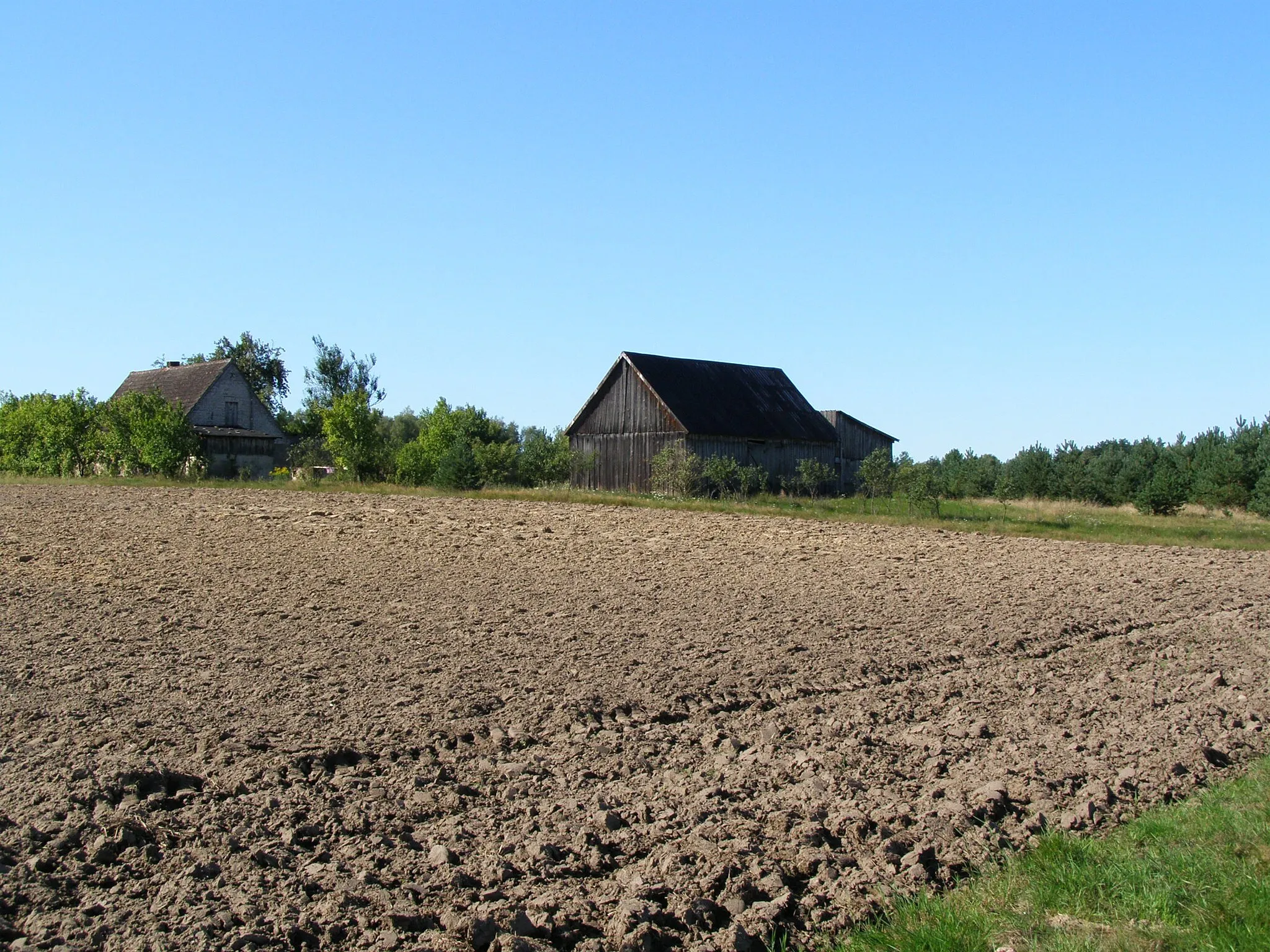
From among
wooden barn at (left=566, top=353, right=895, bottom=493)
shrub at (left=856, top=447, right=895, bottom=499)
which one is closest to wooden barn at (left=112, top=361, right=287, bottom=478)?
wooden barn at (left=566, top=353, right=895, bottom=493)

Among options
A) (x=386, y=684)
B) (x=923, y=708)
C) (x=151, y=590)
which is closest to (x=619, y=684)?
(x=386, y=684)

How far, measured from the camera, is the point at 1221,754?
7.38m

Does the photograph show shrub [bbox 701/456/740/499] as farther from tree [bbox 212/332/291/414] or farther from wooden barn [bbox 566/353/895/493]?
tree [bbox 212/332/291/414]

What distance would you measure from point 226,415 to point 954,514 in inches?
1450

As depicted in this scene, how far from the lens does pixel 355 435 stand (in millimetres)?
43000

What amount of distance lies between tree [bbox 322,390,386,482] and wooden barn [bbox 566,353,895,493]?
8.26 m

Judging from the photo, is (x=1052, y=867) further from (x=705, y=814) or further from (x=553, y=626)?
(x=553, y=626)

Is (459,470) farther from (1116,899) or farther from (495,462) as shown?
(1116,899)

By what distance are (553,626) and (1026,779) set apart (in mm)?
6226

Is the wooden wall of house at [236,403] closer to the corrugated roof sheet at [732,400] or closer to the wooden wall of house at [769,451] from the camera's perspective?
the corrugated roof sheet at [732,400]

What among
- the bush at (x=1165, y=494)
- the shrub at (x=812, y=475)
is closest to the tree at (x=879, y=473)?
the shrub at (x=812, y=475)

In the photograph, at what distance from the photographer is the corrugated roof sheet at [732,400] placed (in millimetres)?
39906

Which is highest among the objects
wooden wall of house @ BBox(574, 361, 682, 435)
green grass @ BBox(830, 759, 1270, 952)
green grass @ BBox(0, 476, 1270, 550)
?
wooden wall of house @ BBox(574, 361, 682, 435)

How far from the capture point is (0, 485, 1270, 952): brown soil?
5.05 meters
